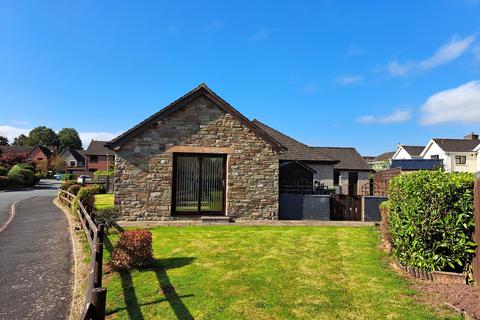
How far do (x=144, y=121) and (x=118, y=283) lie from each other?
9.36 m

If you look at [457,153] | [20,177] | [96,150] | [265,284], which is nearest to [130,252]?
[265,284]

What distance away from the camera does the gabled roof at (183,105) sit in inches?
572

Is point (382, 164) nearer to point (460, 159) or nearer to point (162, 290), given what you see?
point (460, 159)

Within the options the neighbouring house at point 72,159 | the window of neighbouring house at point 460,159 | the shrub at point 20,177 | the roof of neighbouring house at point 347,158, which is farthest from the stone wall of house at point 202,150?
the neighbouring house at point 72,159

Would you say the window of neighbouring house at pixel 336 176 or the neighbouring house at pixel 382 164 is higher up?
the neighbouring house at pixel 382 164

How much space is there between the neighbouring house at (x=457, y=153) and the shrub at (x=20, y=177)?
56.9 m

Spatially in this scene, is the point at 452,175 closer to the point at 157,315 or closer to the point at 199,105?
the point at 157,315

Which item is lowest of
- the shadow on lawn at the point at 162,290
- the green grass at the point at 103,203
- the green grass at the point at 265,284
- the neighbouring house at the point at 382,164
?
the shadow on lawn at the point at 162,290

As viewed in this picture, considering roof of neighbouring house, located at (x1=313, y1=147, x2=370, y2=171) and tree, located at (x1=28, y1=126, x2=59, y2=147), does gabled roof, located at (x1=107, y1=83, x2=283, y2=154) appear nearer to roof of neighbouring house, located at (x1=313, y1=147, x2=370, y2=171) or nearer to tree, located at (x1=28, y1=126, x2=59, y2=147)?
roof of neighbouring house, located at (x1=313, y1=147, x2=370, y2=171)

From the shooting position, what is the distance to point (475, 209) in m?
5.69

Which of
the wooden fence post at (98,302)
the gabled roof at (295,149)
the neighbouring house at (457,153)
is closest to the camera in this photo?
the wooden fence post at (98,302)

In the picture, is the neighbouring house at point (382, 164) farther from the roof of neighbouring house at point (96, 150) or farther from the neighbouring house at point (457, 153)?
the roof of neighbouring house at point (96, 150)

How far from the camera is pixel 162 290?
6016mm

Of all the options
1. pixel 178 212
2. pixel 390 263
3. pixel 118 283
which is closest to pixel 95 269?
pixel 118 283
